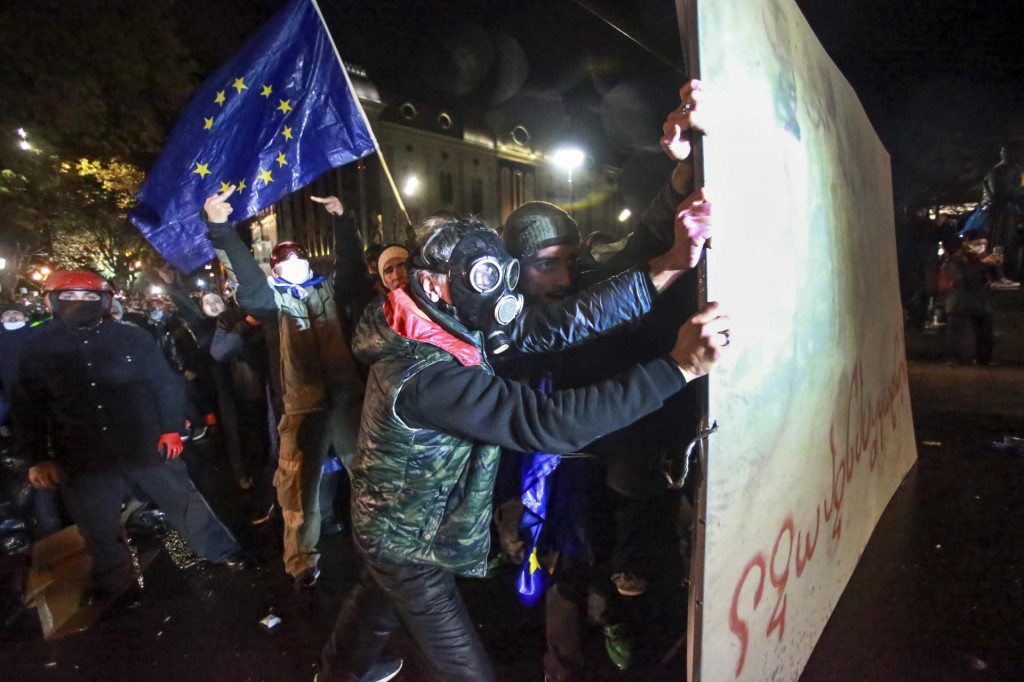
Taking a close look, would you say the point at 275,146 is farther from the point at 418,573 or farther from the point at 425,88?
the point at 425,88

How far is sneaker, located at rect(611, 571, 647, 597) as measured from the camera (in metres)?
2.72

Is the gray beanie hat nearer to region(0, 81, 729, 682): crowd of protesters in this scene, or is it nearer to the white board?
region(0, 81, 729, 682): crowd of protesters

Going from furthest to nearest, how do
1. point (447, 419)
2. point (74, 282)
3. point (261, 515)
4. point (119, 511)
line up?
point (261, 515), point (119, 511), point (74, 282), point (447, 419)

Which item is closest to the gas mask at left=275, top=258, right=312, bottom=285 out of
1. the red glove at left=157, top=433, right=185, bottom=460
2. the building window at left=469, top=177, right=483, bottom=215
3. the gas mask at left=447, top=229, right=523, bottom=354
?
the red glove at left=157, top=433, right=185, bottom=460

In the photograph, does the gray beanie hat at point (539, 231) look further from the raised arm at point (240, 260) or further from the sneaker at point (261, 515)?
the sneaker at point (261, 515)

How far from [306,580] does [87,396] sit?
1.76 metres

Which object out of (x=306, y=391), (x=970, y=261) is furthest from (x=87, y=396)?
(x=970, y=261)

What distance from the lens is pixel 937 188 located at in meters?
10.9

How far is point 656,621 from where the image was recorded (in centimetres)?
284

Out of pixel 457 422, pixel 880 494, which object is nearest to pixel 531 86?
pixel 880 494

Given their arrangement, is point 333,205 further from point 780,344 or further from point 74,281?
point 780,344

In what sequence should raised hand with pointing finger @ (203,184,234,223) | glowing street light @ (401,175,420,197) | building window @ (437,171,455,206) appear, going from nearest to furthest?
raised hand with pointing finger @ (203,184,234,223)
glowing street light @ (401,175,420,197)
building window @ (437,171,455,206)

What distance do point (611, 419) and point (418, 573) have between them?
0.93 meters

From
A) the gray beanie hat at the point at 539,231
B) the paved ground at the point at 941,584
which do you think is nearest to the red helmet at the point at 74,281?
the gray beanie hat at the point at 539,231
